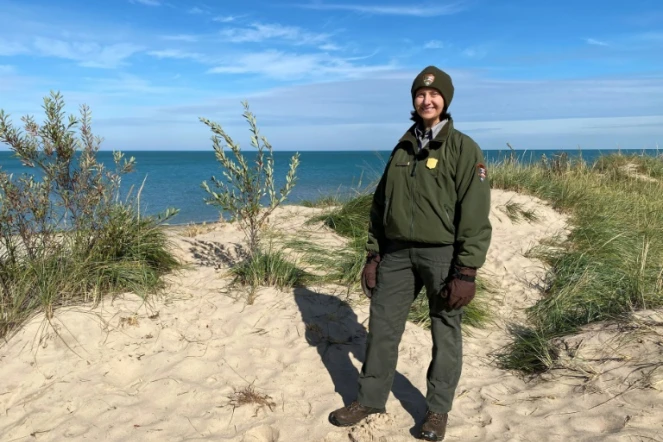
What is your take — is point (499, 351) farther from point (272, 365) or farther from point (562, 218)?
point (562, 218)

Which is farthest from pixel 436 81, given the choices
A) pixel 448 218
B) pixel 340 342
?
pixel 340 342

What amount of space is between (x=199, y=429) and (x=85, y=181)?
118 inches

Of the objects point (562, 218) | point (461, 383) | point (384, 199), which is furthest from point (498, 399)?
point (562, 218)

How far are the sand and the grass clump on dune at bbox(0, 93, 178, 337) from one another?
23cm

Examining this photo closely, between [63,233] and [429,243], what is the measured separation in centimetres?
389

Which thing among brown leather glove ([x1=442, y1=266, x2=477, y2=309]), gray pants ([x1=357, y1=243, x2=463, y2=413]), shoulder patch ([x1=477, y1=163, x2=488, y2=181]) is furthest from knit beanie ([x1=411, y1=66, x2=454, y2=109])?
brown leather glove ([x1=442, y1=266, x2=477, y2=309])

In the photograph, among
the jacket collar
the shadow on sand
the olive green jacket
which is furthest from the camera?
the shadow on sand

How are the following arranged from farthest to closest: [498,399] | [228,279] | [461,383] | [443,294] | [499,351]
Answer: [228,279] → [499,351] → [461,383] → [498,399] → [443,294]

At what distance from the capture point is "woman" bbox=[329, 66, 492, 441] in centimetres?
293

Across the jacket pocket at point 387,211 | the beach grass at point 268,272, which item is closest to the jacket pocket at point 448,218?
the jacket pocket at point 387,211

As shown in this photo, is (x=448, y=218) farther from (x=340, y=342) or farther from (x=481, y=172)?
(x=340, y=342)

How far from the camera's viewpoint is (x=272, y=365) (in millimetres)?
4141

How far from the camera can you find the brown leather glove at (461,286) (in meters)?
2.92

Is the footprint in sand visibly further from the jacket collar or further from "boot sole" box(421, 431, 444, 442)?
the jacket collar
